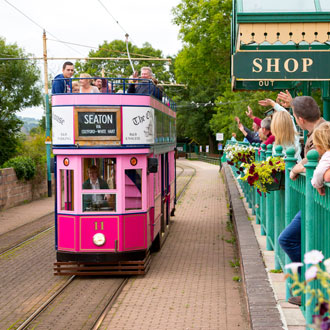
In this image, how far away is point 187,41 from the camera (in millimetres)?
33156

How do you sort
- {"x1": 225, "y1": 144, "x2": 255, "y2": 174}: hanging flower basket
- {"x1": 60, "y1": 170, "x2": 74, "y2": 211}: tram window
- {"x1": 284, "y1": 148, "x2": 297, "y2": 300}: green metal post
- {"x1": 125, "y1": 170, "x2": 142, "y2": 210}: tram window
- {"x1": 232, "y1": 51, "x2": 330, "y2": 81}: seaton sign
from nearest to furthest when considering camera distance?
{"x1": 284, "y1": 148, "x2": 297, "y2": 300}: green metal post → {"x1": 232, "y1": 51, "x2": 330, "y2": 81}: seaton sign → {"x1": 60, "y1": 170, "x2": 74, "y2": 211}: tram window → {"x1": 125, "y1": 170, "x2": 142, "y2": 210}: tram window → {"x1": 225, "y1": 144, "x2": 255, "y2": 174}: hanging flower basket

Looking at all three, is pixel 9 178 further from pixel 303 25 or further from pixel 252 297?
pixel 252 297

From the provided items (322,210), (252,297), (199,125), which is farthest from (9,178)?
(199,125)

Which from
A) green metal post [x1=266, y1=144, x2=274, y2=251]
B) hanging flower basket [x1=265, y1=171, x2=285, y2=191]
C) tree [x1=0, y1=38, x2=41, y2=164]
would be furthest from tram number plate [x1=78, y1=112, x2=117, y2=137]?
tree [x1=0, y1=38, x2=41, y2=164]

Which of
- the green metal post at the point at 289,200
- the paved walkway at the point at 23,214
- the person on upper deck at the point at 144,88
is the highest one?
the person on upper deck at the point at 144,88

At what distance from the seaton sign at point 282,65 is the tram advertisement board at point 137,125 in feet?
6.99

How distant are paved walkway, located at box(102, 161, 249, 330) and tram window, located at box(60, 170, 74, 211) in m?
1.59

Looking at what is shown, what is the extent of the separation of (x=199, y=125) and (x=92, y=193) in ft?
249

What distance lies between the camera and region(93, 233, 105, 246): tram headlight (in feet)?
33.1

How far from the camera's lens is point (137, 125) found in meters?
10.4

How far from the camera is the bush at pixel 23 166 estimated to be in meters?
24.2

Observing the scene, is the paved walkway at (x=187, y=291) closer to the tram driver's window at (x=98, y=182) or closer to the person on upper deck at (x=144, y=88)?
the tram driver's window at (x=98, y=182)

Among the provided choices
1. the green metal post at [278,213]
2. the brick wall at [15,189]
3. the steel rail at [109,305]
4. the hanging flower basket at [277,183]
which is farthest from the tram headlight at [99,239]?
the brick wall at [15,189]

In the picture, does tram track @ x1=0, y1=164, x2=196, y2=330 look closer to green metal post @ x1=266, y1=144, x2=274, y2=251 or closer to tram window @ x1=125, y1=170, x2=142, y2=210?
tram window @ x1=125, y1=170, x2=142, y2=210
